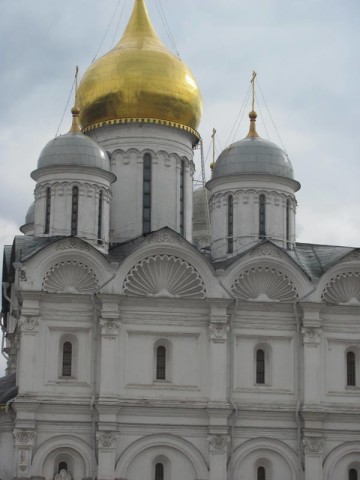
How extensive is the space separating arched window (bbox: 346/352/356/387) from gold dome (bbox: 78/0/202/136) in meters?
8.47

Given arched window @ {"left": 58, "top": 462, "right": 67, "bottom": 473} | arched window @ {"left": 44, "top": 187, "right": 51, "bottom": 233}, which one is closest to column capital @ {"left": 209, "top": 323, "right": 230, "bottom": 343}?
arched window @ {"left": 58, "top": 462, "right": 67, "bottom": 473}

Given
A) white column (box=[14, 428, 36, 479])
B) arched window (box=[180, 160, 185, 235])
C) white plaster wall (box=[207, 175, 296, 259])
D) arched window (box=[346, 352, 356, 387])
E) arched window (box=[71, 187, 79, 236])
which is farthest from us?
arched window (box=[180, 160, 185, 235])

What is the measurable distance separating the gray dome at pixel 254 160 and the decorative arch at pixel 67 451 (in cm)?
839

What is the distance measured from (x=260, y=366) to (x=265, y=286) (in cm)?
201

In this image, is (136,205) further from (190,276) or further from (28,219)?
(28,219)

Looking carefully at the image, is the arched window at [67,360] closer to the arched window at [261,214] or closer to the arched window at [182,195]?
the arched window at [261,214]

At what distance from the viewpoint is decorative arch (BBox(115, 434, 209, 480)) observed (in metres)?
26.7

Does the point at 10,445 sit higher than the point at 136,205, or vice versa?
the point at 136,205

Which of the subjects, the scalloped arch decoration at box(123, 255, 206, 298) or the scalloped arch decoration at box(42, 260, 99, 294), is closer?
the scalloped arch decoration at box(42, 260, 99, 294)

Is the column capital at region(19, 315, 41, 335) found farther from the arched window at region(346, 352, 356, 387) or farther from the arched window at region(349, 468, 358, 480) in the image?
the arched window at region(349, 468, 358, 480)

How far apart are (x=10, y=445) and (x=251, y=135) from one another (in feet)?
35.0

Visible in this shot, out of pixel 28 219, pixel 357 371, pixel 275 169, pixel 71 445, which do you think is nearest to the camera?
pixel 71 445

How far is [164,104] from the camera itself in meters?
32.2

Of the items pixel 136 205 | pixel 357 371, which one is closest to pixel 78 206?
pixel 136 205
